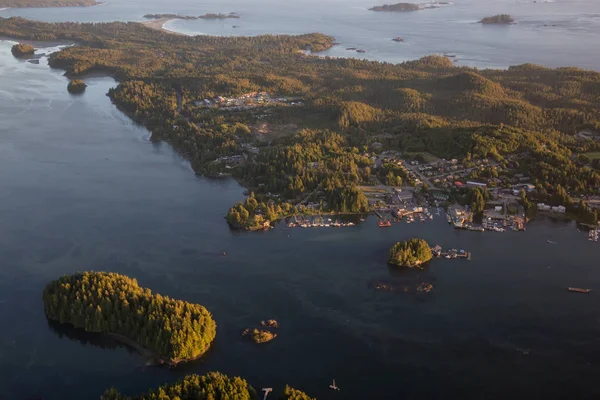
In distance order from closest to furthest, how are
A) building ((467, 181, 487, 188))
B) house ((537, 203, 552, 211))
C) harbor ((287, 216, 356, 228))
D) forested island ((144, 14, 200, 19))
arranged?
harbor ((287, 216, 356, 228))
house ((537, 203, 552, 211))
building ((467, 181, 487, 188))
forested island ((144, 14, 200, 19))

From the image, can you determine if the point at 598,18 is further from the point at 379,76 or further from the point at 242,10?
the point at 242,10

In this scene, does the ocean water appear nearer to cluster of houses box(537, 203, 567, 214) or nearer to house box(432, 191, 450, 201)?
cluster of houses box(537, 203, 567, 214)

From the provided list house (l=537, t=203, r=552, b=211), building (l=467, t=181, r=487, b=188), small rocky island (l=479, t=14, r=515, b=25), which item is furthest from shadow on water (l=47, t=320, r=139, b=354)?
small rocky island (l=479, t=14, r=515, b=25)

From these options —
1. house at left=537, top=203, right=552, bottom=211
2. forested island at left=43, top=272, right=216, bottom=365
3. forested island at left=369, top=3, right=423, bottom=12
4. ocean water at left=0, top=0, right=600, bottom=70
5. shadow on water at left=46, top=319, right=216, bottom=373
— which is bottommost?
shadow on water at left=46, top=319, right=216, bottom=373

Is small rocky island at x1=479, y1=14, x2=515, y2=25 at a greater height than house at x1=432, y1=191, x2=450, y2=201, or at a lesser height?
greater

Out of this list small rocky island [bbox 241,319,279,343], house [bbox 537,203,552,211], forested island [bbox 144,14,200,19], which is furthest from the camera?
forested island [bbox 144,14,200,19]

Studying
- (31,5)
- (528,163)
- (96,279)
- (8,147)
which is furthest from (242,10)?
(96,279)
